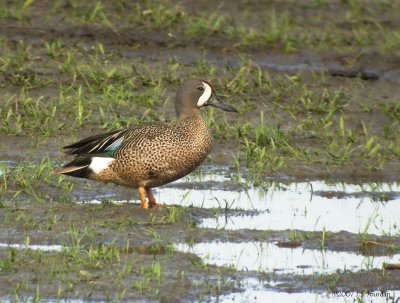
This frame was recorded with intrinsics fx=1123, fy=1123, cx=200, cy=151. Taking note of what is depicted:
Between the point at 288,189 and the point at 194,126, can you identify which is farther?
the point at 288,189

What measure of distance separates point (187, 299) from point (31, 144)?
384cm

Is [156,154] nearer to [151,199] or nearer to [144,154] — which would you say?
[144,154]

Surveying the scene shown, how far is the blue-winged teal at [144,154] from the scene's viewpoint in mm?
7305

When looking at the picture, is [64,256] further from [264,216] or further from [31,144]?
[31,144]

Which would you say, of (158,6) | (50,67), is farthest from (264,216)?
(158,6)

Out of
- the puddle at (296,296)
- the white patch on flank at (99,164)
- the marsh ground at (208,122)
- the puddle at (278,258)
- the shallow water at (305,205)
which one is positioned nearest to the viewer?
the puddle at (296,296)

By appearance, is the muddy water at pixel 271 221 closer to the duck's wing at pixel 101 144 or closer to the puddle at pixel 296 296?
the puddle at pixel 296 296

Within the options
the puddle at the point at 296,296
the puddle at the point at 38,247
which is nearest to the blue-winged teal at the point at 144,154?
the puddle at the point at 38,247

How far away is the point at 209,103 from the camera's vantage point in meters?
7.93

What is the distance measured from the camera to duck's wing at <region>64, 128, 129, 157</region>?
24.3 feet

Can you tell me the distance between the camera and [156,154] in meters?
7.29

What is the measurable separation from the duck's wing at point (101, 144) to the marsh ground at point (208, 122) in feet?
1.13

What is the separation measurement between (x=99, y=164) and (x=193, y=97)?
2.88ft

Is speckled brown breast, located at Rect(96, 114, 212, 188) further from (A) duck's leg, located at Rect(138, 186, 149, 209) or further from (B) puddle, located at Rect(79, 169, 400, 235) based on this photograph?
(B) puddle, located at Rect(79, 169, 400, 235)
